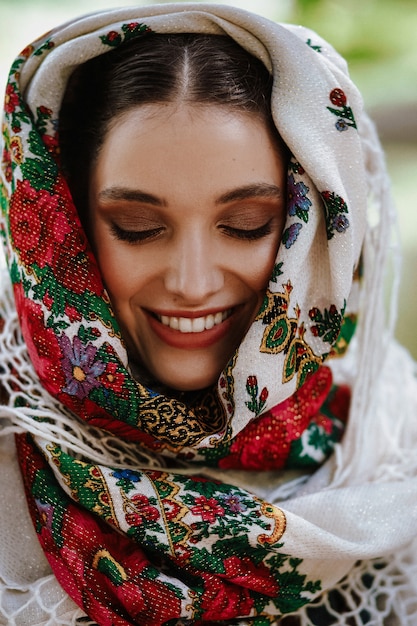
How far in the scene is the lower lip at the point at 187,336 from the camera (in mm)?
995

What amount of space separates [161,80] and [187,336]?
322 millimetres

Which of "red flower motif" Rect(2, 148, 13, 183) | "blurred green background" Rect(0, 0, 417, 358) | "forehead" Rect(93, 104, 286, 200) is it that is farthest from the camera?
"blurred green background" Rect(0, 0, 417, 358)

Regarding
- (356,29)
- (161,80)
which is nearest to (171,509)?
(161,80)

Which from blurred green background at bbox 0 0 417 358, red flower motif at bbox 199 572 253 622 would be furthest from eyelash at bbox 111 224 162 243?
blurred green background at bbox 0 0 417 358

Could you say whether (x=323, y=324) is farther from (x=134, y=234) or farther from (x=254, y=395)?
(x=134, y=234)

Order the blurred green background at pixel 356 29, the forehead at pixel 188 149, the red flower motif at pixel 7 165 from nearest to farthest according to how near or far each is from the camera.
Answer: the forehead at pixel 188 149 → the red flower motif at pixel 7 165 → the blurred green background at pixel 356 29

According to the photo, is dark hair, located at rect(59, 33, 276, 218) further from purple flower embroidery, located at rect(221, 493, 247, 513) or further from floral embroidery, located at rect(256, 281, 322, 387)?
purple flower embroidery, located at rect(221, 493, 247, 513)

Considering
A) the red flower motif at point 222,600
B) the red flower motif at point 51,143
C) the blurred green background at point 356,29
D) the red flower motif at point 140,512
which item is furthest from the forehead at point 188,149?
the blurred green background at point 356,29

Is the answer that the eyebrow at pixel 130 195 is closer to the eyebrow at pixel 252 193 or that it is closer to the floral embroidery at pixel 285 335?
the eyebrow at pixel 252 193

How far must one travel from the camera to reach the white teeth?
98 centimetres

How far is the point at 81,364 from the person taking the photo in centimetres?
94

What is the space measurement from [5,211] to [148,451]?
38 cm

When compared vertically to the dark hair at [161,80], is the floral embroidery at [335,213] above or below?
below

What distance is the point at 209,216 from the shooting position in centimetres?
93
